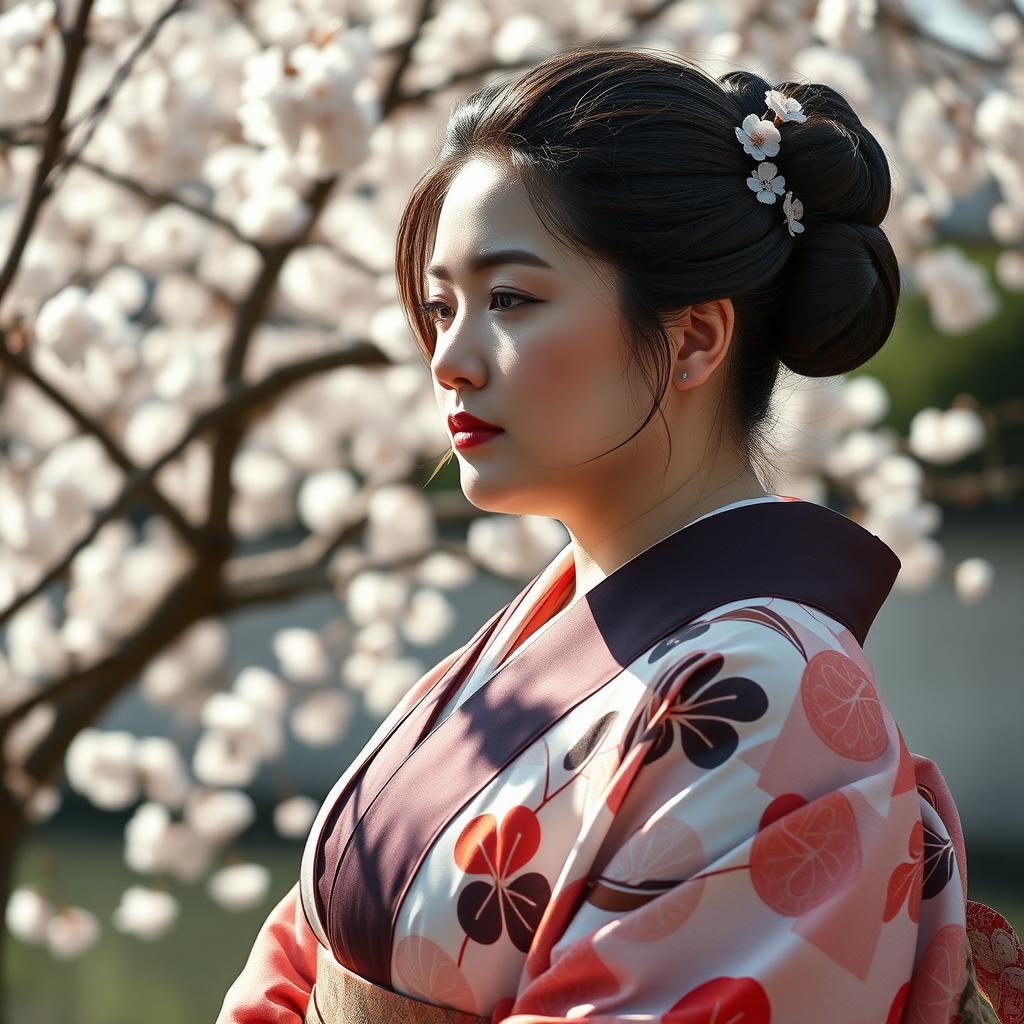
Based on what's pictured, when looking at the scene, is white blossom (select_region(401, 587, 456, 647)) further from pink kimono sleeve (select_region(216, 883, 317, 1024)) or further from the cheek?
the cheek

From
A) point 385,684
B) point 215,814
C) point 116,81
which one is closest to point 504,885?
point 116,81

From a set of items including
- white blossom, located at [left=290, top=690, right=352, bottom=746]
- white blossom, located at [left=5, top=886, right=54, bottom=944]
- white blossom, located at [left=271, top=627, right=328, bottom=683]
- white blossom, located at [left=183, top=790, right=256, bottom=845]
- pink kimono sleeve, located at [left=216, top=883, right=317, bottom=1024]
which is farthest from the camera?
white blossom, located at [left=290, top=690, right=352, bottom=746]

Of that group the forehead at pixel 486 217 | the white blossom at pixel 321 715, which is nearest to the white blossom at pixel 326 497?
the white blossom at pixel 321 715

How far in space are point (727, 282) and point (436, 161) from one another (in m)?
0.32

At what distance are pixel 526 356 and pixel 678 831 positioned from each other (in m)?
0.40

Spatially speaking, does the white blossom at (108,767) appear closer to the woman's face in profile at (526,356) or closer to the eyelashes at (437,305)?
the eyelashes at (437,305)

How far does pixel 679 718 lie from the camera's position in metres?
1.04

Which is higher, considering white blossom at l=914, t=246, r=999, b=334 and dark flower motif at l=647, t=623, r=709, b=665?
dark flower motif at l=647, t=623, r=709, b=665

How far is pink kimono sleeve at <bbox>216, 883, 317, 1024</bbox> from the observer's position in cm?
135

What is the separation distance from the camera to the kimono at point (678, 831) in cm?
98

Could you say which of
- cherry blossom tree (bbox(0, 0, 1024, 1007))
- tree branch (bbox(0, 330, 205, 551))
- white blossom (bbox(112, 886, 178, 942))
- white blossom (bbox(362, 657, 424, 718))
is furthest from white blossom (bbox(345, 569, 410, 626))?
tree branch (bbox(0, 330, 205, 551))

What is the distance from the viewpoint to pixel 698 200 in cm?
118

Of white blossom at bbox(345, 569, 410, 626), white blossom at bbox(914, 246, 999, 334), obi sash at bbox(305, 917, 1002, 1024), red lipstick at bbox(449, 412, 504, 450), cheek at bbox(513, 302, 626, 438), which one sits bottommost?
white blossom at bbox(345, 569, 410, 626)

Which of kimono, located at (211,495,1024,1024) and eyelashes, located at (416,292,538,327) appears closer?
kimono, located at (211,495,1024,1024)
